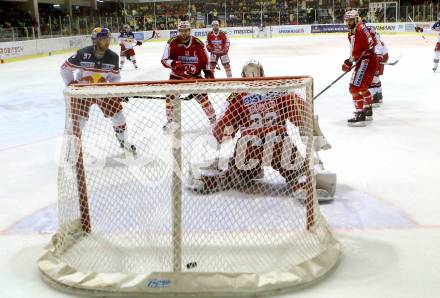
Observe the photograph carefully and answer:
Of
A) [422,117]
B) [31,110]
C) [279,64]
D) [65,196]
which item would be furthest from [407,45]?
[65,196]

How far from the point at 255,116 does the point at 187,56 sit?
2.32 meters

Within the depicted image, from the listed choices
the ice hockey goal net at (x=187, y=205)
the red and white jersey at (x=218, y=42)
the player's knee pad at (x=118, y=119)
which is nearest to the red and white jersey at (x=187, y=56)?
the player's knee pad at (x=118, y=119)

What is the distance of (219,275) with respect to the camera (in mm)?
2209

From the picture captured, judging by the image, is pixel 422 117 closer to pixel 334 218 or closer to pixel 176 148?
pixel 334 218

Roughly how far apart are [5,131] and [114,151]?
2577 millimetres

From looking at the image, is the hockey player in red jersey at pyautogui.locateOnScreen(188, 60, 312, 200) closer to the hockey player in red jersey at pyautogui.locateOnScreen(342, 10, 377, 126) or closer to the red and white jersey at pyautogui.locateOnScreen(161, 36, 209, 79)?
the red and white jersey at pyautogui.locateOnScreen(161, 36, 209, 79)

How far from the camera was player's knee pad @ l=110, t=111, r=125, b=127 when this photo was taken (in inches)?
140

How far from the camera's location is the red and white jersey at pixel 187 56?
5258mm

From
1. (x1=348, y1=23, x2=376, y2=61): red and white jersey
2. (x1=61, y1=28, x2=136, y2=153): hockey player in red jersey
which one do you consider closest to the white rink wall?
(x1=61, y1=28, x2=136, y2=153): hockey player in red jersey

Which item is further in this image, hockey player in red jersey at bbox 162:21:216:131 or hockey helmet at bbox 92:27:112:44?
hockey player in red jersey at bbox 162:21:216:131

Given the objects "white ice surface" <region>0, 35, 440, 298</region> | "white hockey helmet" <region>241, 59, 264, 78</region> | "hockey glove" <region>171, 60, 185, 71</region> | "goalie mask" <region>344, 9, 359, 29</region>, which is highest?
"goalie mask" <region>344, 9, 359, 29</region>

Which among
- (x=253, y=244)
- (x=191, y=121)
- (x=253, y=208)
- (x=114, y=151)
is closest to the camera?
(x=253, y=244)

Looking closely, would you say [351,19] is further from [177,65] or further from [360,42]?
[177,65]

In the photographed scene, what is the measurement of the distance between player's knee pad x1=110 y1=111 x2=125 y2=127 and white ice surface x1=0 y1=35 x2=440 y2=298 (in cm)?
63
